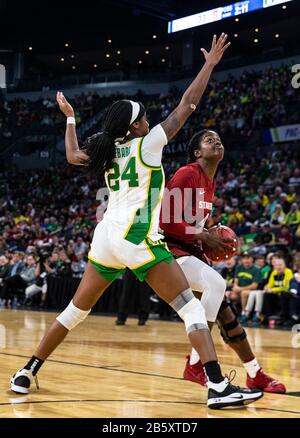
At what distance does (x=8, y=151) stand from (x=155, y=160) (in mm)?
30159

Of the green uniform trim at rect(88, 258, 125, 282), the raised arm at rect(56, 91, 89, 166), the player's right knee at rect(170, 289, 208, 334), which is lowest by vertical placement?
the player's right knee at rect(170, 289, 208, 334)

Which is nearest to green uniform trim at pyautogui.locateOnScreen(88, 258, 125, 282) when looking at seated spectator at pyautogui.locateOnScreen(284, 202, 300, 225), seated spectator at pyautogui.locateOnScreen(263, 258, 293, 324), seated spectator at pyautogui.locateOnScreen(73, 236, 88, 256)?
seated spectator at pyautogui.locateOnScreen(263, 258, 293, 324)

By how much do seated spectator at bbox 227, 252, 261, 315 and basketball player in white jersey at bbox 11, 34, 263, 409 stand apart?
906cm

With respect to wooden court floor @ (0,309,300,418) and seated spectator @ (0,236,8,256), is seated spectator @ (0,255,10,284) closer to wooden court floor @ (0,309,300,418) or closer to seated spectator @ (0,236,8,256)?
seated spectator @ (0,236,8,256)

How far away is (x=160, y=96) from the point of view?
101 feet

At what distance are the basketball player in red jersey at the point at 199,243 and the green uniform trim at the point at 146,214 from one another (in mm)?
666

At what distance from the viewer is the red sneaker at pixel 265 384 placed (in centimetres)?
512

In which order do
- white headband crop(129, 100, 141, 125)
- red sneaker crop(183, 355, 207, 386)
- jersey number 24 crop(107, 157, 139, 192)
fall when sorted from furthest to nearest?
1. red sneaker crop(183, 355, 207, 386)
2. white headband crop(129, 100, 141, 125)
3. jersey number 24 crop(107, 157, 139, 192)

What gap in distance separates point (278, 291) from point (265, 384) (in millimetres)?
8030

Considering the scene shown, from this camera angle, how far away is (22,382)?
4754 mm

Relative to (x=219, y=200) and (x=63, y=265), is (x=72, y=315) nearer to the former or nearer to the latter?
(x=63, y=265)

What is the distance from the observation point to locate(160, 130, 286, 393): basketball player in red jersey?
5.13 m

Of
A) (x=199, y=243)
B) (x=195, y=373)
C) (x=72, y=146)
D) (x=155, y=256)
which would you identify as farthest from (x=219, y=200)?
(x=155, y=256)
